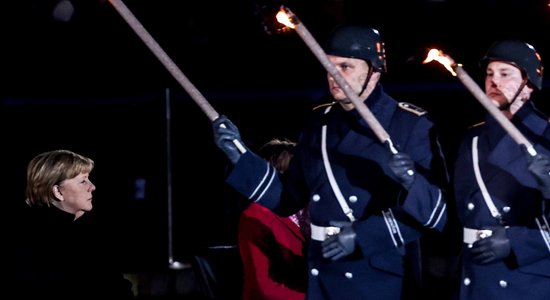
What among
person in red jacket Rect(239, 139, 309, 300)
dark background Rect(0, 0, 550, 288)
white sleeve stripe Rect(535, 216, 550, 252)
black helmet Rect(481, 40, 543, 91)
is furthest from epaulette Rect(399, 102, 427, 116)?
dark background Rect(0, 0, 550, 288)

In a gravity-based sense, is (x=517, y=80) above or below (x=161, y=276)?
above

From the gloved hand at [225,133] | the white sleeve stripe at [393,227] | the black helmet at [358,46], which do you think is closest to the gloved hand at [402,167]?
the white sleeve stripe at [393,227]

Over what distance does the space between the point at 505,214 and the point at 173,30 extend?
603cm

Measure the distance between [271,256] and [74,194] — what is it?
42.9 inches

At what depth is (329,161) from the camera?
15.3 feet

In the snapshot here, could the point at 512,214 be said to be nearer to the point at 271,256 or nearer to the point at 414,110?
the point at 414,110

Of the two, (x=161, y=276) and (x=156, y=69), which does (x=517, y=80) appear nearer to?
(x=161, y=276)

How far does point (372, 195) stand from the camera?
459cm

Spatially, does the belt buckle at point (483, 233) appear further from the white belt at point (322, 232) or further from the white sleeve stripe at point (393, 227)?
the white belt at point (322, 232)

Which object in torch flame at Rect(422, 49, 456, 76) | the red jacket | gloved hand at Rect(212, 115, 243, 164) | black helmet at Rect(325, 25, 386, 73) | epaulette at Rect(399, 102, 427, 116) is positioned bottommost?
the red jacket

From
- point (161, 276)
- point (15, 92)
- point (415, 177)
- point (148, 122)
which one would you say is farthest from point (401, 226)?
point (15, 92)

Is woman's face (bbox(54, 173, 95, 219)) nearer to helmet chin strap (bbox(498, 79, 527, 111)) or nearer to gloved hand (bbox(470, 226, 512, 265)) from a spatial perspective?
gloved hand (bbox(470, 226, 512, 265))

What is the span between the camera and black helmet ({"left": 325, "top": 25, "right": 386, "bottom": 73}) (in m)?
4.72

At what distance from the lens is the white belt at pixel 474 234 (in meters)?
4.59
